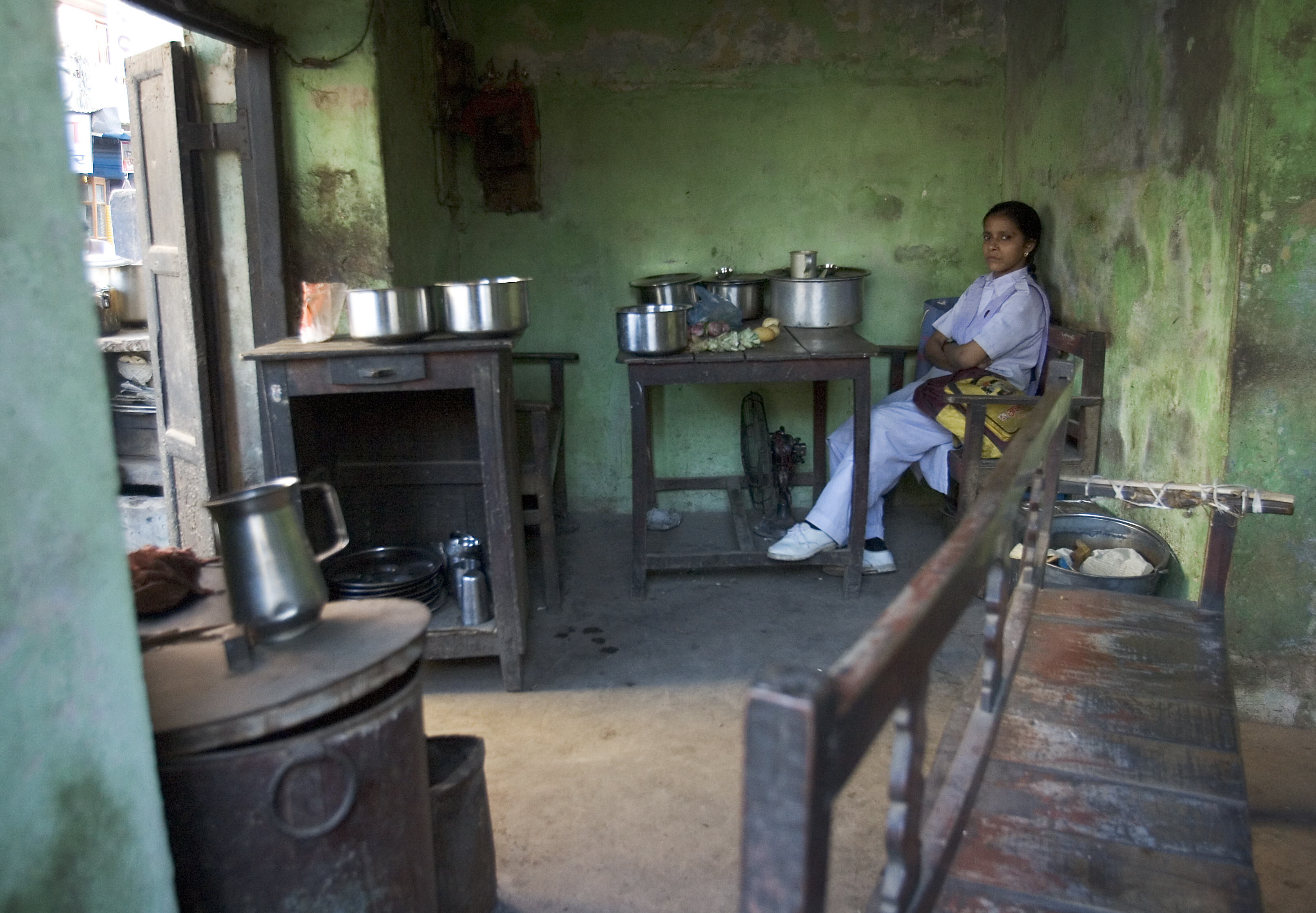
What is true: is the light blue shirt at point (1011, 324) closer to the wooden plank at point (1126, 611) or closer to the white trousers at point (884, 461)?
the white trousers at point (884, 461)

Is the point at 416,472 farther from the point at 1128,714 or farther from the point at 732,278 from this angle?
the point at 1128,714

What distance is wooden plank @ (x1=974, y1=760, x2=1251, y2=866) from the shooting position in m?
1.61

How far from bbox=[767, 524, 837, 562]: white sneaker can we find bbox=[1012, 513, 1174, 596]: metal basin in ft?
2.55

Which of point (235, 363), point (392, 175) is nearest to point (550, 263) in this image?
point (392, 175)

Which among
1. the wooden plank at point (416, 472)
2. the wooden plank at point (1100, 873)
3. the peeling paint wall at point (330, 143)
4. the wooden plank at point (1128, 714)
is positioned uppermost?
the peeling paint wall at point (330, 143)

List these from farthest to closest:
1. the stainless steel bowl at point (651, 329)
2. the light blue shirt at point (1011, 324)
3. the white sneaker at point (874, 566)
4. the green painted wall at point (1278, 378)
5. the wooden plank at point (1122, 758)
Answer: the white sneaker at point (874, 566) → the light blue shirt at point (1011, 324) → the stainless steel bowl at point (651, 329) → the green painted wall at point (1278, 378) → the wooden plank at point (1122, 758)

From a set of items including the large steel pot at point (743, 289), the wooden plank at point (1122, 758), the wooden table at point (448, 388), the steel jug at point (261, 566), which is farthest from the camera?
the large steel pot at point (743, 289)

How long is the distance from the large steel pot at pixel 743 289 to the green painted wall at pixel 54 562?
11.5 feet

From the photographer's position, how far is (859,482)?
4078 mm

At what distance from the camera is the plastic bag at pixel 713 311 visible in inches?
169

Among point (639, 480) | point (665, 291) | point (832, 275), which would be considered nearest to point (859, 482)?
point (639, 480)

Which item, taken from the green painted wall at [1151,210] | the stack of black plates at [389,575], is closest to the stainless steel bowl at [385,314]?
the stack of black plates at [389,575]

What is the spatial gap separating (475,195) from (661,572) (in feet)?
7.08

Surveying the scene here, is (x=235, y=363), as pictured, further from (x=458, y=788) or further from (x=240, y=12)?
(x=458, y=788)
